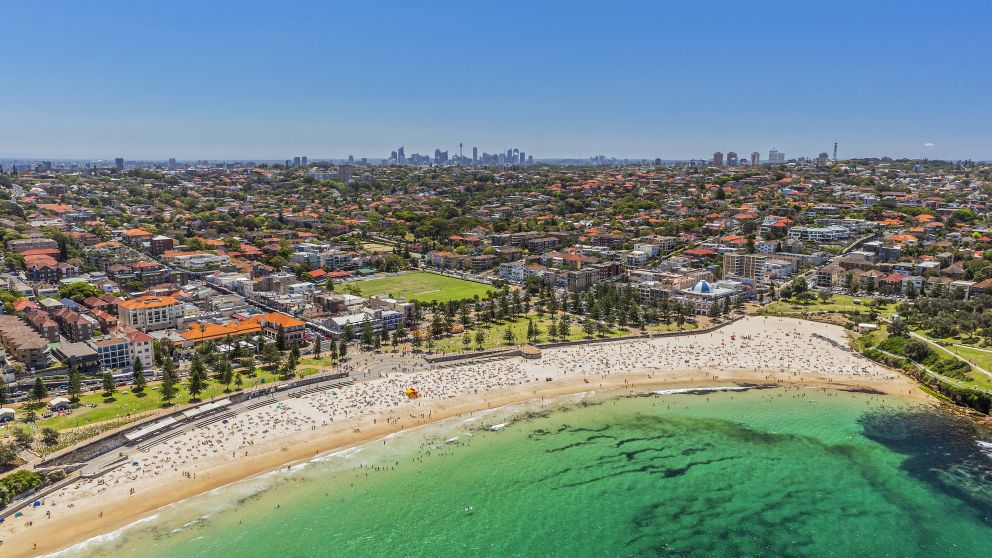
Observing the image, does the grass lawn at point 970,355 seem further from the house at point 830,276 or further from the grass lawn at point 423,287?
the grass lawn at point 423,287

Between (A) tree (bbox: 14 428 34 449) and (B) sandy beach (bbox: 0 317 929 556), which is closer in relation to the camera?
(B) sandy beach (bbox: 0 317 929 556)

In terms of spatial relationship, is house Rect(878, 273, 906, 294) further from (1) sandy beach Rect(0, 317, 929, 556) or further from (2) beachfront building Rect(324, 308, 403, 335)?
(2) beachfront building Rect(324, 308, 403, 335)

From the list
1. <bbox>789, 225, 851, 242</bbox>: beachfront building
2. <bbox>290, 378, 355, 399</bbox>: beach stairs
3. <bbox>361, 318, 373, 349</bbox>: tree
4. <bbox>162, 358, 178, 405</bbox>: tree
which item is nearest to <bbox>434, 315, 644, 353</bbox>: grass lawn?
<bbox>361, 318, 373, 349</bbox>: tree

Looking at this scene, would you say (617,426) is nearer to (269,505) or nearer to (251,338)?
(269,505)

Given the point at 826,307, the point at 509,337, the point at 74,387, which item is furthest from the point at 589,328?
the point at 74,387

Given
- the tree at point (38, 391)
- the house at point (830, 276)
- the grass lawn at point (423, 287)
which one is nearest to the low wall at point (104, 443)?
the tree at point (38, 391)

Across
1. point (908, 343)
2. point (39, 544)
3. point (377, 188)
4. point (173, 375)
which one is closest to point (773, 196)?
point (908, 343)
